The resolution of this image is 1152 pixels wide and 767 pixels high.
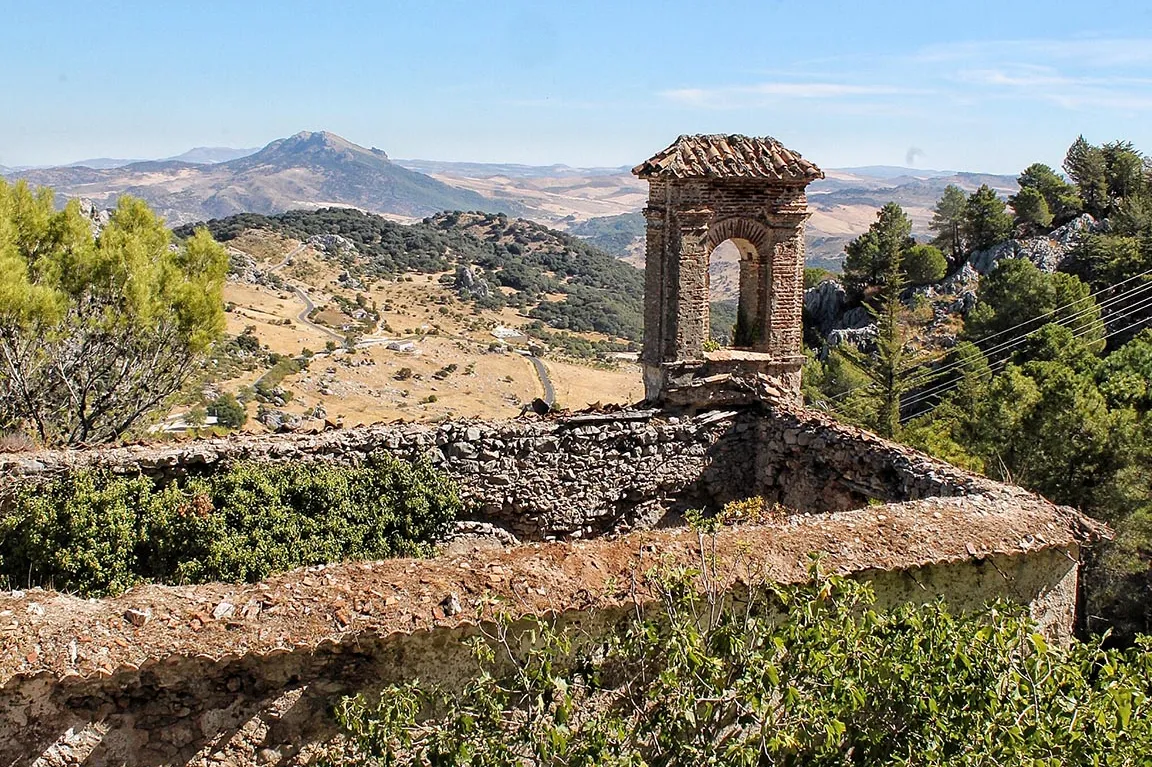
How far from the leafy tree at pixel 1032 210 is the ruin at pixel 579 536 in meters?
43.9

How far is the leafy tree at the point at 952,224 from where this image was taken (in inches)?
2096

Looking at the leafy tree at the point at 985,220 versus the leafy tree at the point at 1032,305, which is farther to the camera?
the leafy tree at the point at 985,220

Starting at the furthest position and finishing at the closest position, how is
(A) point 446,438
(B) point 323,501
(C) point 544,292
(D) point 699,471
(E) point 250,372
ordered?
(C) point 544,292 → (E) point 250,372 → (D) point 699,471 → (A) point 446,438 → (B) point 323,501

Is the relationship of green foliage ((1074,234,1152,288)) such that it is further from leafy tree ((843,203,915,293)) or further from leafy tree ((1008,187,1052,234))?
leafy tree ((843,203,915,293))

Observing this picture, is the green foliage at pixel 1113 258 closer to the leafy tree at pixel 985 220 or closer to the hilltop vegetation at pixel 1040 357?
the hilltop vegetation at pixel 1040 357

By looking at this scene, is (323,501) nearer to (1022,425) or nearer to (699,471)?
(699,471)

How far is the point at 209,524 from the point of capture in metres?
9.09

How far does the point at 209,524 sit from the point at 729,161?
7376 mm

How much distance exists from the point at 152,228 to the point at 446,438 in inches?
379

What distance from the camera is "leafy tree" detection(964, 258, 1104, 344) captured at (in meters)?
34.3

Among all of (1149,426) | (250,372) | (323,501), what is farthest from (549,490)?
(250,372)

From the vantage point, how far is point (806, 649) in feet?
16.0

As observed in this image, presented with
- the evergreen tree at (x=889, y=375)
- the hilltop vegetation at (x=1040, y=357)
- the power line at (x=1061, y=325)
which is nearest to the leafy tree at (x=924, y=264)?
the hilltop vegetation at (x=1040, y=357)

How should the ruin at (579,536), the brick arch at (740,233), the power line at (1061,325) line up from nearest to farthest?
the ruin at (579,536) → the brick arch at (740,233) → the power line at (1061,325)
